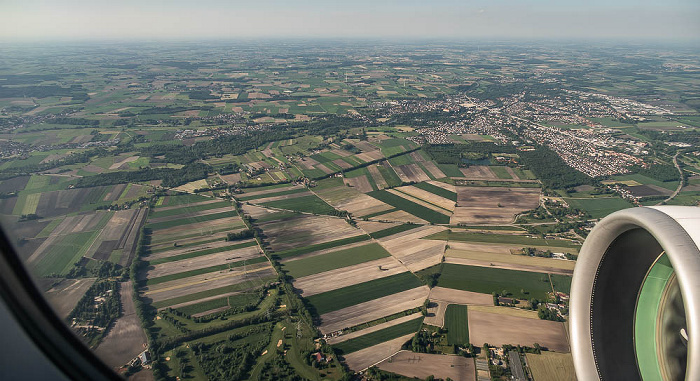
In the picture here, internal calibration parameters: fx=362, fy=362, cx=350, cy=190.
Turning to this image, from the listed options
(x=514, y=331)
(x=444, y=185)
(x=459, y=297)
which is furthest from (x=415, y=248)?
(x=444, y=185)

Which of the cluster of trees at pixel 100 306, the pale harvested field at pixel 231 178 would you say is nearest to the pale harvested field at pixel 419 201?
the pale harvested field at pixel 231 178

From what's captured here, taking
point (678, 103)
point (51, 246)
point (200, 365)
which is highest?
point (678, 103)

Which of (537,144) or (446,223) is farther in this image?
(537,144)

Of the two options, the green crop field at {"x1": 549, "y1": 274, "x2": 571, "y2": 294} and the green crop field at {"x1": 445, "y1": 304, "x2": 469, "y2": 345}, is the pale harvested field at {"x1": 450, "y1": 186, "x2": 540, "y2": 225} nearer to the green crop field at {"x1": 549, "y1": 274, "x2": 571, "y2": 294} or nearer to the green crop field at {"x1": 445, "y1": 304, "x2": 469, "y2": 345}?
the green crop field at {"x1": 549, "y1": 274, "x2": 571, "y2": 294}

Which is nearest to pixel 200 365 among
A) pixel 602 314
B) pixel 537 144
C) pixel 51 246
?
pixel 51 246

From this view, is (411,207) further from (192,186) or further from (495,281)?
(192,186)

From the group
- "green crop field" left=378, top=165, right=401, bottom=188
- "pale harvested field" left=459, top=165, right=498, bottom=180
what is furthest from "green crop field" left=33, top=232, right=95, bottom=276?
"pale harvested field" left=459, top=165, right=498, bottom=180

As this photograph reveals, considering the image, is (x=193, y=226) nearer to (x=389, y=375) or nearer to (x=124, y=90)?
(x=389, y=375)
